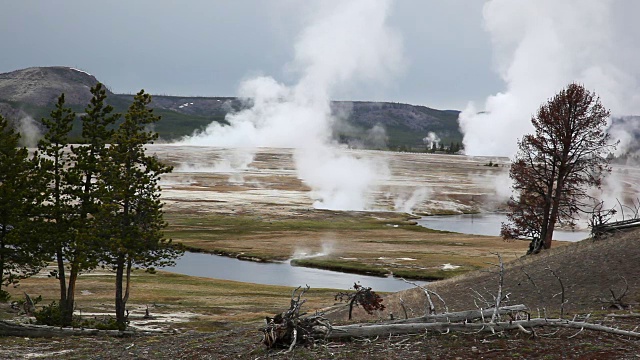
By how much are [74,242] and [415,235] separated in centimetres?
6215

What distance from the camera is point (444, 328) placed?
1623 centimetres

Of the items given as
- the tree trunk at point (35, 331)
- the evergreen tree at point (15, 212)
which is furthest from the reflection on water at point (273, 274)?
the tree trunk at point (35, 331)

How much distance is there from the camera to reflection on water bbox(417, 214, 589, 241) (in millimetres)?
103044

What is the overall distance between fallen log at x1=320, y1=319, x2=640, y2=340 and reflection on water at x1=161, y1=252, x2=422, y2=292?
1558 inches

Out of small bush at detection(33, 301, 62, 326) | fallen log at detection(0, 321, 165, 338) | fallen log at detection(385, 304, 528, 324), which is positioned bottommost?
small bush at detection(33, 301, 62, 326)

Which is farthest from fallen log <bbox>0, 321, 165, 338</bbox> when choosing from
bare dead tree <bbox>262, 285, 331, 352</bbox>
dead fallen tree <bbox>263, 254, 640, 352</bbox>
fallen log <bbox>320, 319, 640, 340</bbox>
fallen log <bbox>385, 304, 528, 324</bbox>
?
fallen log <bbox>385, 304, 528, 324</bbox>

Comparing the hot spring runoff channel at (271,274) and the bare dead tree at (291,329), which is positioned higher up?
the bare dead tree at (291,329)

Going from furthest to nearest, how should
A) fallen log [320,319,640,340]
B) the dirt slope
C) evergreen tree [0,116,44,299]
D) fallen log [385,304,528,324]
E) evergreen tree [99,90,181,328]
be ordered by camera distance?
evergreen tree [0,116,44,299] < evergreen tree [99,90,181,328] < the dirt slope < fallen log [385,304,528,324] < fallen log [320,319,640,340]

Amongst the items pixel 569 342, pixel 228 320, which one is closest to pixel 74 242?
pixel 228 320

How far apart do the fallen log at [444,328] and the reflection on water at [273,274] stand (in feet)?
130

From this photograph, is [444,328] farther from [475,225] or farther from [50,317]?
[475,225]

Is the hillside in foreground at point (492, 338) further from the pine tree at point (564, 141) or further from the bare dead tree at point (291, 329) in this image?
the pine tree at point (564, 141)

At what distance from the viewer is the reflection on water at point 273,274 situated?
59.4 m

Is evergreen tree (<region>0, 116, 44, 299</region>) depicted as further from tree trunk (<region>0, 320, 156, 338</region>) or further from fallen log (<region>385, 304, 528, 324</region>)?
fallen log (<region>385, 304, 528, 324</region>)
